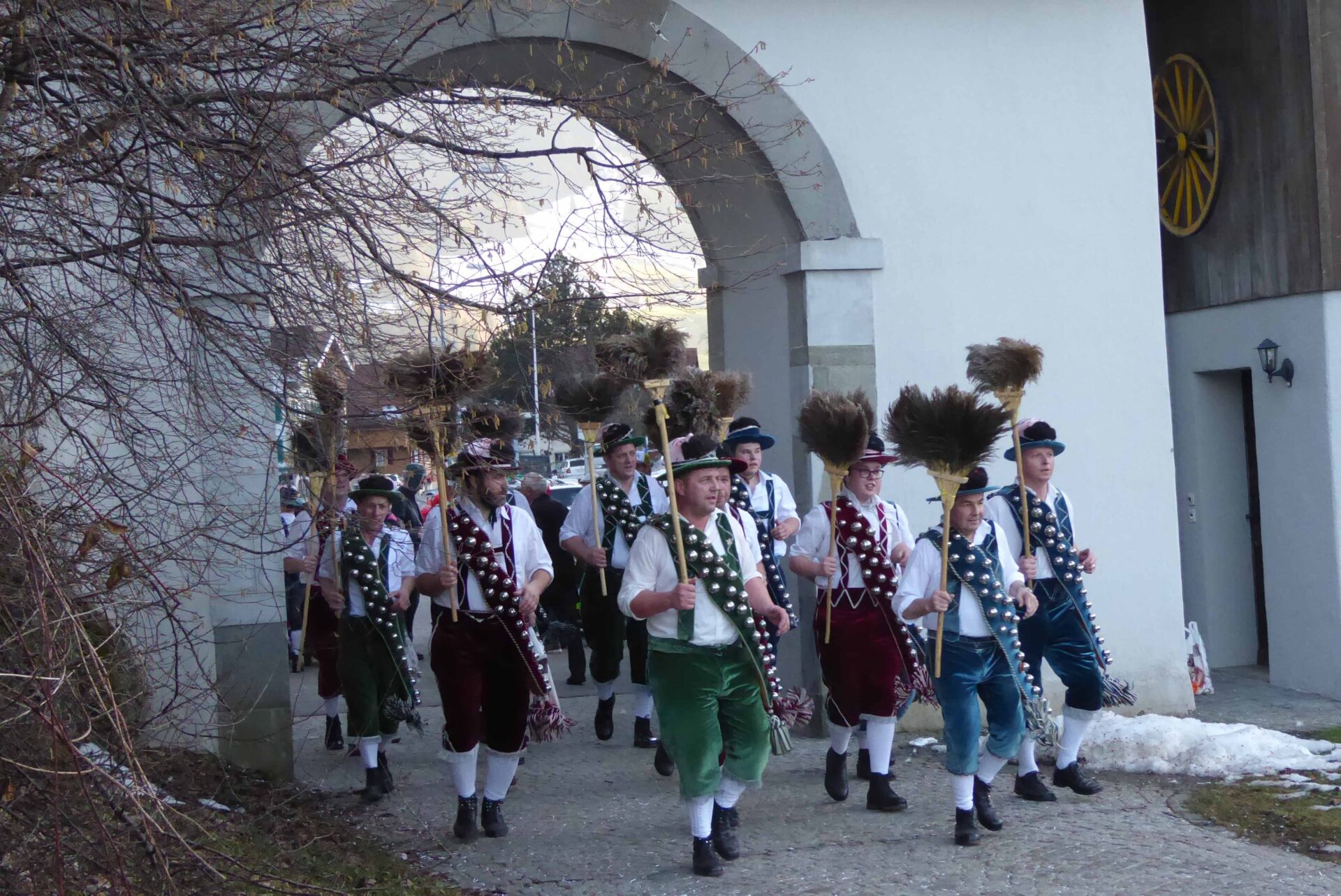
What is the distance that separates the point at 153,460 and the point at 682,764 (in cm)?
248

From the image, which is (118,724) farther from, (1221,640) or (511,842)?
(1221,640)

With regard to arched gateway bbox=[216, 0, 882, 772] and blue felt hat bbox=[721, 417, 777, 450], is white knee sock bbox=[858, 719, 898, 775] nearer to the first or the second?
blue felt hat bbox=[721, 417, 777, 450]

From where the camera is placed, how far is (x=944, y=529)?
6141 mm

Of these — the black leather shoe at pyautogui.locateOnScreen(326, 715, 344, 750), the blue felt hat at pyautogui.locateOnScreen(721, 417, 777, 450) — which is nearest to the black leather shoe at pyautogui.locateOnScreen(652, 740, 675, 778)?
the blue felt hat at pyautogui.locateOnScreen(721, 417, 777, 450)

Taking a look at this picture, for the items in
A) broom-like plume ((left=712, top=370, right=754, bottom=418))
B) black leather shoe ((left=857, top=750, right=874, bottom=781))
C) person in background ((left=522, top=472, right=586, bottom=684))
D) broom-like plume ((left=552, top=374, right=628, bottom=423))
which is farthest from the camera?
person in background ((left=522, top=472, right=586, bottom=684))

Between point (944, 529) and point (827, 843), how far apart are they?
5.15 feet

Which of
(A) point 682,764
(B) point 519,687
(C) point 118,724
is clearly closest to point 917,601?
(A) point 682,764

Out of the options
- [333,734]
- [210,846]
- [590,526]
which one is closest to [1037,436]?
[590,526]

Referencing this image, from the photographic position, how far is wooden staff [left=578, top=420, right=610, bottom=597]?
815 centimetres

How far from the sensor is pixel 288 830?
6.54m

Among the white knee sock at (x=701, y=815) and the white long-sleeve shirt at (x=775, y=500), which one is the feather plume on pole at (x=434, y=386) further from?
the white long-sleeve shirt at (x=775, y=500)

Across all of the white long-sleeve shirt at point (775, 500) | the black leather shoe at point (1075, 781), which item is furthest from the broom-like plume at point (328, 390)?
the black leather shoe at point (1075, 781)

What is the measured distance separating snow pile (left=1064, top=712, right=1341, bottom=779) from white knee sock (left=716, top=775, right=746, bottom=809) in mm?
2785

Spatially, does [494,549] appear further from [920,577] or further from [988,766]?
[988,766]
